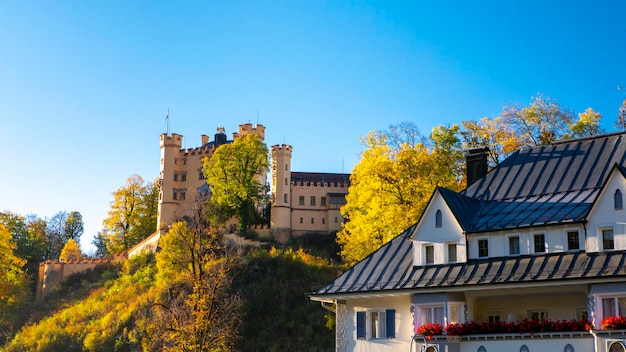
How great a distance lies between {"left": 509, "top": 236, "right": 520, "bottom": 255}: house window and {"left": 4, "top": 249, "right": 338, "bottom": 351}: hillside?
2877 centimetres

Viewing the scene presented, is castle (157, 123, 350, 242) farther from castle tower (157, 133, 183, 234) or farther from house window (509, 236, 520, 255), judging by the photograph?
house window (509, 236, 520, 255)

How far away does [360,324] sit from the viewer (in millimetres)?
39625

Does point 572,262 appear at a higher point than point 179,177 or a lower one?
lower

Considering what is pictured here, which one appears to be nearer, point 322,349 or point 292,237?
point 322,349

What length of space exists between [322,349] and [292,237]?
44.4 meters

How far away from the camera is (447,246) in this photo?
124ft

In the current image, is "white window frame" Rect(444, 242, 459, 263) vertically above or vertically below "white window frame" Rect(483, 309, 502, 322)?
above

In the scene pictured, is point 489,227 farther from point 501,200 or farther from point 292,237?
point 292,237

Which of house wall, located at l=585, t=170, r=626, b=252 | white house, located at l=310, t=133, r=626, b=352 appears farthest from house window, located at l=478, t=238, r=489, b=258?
house wall, located at l=585, t=170, r=626, b=252

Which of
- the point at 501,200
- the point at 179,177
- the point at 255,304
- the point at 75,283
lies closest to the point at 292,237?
the point at 179,177

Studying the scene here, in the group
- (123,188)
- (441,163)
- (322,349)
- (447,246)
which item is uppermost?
(123,188)

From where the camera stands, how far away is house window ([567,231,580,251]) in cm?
3459

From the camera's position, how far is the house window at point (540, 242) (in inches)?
1390

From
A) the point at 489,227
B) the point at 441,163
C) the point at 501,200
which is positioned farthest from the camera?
the point at 441,163
